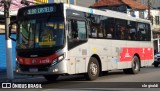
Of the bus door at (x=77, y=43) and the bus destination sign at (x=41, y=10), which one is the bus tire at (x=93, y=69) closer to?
the bus door at (x=77, y=43)

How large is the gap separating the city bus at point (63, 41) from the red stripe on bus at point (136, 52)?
131 centimetres

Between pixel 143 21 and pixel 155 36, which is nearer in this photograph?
pixel 143 21

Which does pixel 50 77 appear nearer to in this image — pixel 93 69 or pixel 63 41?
pixel 93 69

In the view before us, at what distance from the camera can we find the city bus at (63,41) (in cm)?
1539

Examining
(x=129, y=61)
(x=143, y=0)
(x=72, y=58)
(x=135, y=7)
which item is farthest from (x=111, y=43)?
(x=143, y=0)

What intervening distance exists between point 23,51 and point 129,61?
23.3 feet

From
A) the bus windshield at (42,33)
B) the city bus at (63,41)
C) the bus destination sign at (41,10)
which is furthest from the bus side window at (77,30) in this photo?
the bus destination sign at (41,10)

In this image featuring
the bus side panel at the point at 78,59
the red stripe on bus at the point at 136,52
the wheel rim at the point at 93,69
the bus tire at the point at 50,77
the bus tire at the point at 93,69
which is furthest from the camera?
the red stripe on bus at the point at 136,52

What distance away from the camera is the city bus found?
606 inches

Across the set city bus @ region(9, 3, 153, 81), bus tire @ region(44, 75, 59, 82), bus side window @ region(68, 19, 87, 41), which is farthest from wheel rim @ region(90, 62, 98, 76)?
bus tire @ region(44, 75, 59, 82)

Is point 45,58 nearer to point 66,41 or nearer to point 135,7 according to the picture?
point 66,41

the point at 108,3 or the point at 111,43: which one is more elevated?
the point at 108,3

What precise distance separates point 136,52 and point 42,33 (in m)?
7.98

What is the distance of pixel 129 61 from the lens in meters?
21.0
